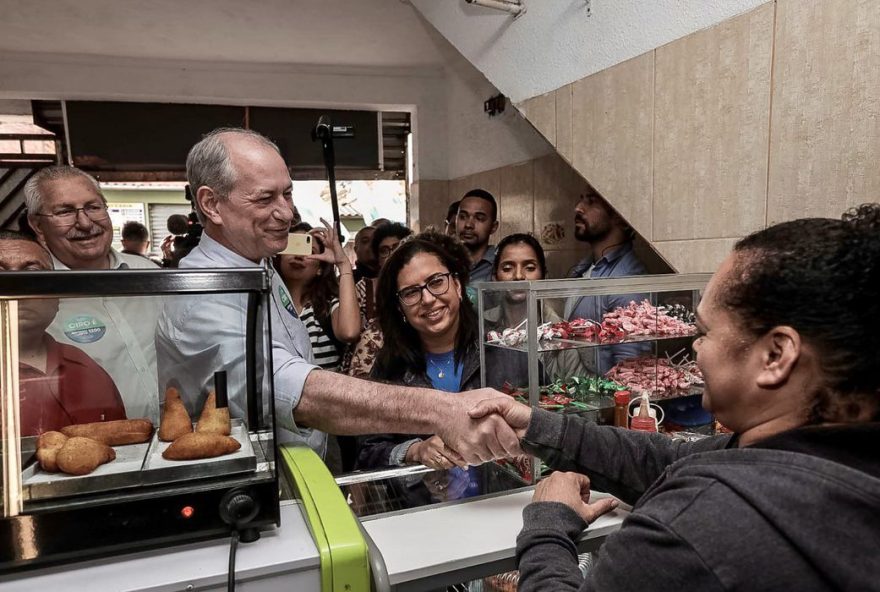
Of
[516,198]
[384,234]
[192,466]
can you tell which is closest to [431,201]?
[516,198]

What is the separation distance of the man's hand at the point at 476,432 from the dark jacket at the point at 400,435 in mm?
365

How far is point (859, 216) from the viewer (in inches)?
26.3

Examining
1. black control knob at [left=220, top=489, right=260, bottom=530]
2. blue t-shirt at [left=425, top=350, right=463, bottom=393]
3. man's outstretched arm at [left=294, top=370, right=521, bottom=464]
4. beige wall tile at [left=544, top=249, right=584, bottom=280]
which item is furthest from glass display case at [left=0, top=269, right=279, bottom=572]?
beige wall tile at [left=544, top=249, right=584, bottom=280]

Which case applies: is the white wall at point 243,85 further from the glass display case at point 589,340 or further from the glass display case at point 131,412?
the glass display case at point 131,412

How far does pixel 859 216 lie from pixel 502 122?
366 cm

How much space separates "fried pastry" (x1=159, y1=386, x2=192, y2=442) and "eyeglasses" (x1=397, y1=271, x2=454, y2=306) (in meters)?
0.90

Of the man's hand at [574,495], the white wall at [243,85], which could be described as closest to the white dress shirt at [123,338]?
the man's hand at [574,495]

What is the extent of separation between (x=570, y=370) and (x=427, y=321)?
0.51 meters

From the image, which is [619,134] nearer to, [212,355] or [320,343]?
[320,343]

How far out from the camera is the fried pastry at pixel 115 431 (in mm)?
862

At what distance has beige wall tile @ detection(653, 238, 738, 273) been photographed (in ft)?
6.27

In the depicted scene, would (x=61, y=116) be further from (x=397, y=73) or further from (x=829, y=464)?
(x=829, y=464)

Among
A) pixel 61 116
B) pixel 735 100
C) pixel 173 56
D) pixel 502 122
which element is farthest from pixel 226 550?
pixel 61 116

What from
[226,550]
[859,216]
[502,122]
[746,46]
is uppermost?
[502,122]
